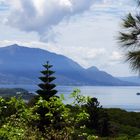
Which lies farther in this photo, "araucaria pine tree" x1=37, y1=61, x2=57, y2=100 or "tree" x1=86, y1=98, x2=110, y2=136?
"araucaria pine tree" x1=37, y1=61, x2=57, y2=100

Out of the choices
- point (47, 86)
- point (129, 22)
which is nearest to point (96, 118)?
point (47, 86)

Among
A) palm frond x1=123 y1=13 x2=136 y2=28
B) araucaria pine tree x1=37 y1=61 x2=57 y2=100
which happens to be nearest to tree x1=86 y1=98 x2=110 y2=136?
araucaria pine tree x1=37 y1=61 x2=57 y2=100

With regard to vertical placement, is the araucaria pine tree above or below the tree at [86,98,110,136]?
above

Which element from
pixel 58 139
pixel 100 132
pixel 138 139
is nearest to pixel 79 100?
pixel 58 139

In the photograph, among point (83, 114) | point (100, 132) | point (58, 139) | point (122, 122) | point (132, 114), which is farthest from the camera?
point (132, 114)

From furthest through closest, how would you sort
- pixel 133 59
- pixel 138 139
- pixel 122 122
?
1. pixel 122 122
2. pixel 138 139
3. pixel 133 59

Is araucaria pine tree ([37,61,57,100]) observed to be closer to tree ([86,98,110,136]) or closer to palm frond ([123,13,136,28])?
tree ([86,98,110,136])

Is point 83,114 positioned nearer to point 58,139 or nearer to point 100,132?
point 58,139

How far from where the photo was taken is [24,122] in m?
14.0

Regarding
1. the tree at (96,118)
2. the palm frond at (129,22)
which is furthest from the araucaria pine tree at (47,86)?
the palm frond at (129,22)

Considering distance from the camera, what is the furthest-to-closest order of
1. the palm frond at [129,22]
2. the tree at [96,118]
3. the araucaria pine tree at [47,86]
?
the araucaria pine tree at [47,86], the tree at [96,118], the palm frond at [129,22]

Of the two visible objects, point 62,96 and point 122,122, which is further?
point 122,122

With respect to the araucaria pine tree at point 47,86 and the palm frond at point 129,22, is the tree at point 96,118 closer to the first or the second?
the araucaria pine tree at point 47,86

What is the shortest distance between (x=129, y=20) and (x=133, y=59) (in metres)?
1.93
